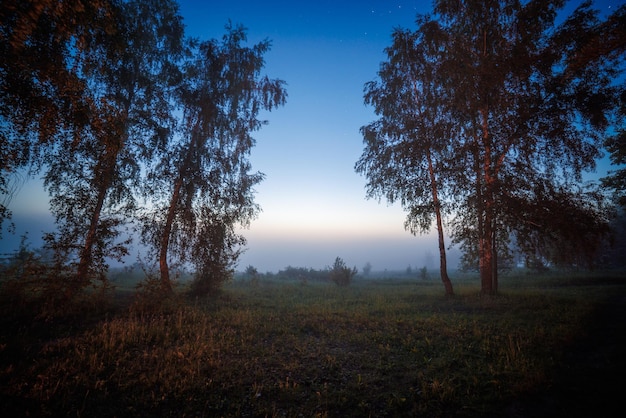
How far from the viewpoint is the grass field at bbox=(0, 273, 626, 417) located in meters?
3.89

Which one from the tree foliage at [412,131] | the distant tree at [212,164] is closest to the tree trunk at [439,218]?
the tree foliage at [412,131]

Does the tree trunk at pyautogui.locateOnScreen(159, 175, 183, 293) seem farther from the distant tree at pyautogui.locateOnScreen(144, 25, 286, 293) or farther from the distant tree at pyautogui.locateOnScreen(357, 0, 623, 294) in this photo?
the distant tree at pyautogui.locateOnScreen(357, 0, 623, 294)

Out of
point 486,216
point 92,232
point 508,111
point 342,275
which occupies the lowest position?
point 342,275

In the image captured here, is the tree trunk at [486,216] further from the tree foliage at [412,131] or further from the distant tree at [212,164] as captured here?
the distant tree at [212,164]

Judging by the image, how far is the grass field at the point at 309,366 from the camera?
12.8ft

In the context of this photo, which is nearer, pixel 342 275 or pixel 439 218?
pixel 439 218

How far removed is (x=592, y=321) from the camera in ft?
26.1

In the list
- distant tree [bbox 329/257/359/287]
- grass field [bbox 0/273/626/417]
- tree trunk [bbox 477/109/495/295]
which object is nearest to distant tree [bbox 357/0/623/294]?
tree trunk [bbox 477/109/495/295]

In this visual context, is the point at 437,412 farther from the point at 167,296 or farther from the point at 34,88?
the point at 167,296

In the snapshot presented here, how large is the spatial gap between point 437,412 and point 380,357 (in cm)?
228

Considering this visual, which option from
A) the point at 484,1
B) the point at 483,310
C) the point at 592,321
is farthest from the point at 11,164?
the point at 484,1

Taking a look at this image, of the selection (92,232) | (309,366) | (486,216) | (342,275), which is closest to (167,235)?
(92,232)

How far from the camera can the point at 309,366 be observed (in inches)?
219

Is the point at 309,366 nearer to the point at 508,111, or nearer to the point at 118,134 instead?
the point at 118,134
